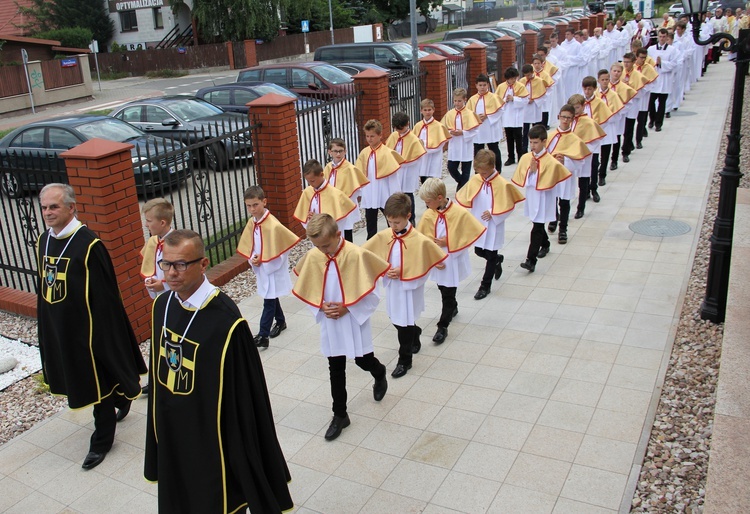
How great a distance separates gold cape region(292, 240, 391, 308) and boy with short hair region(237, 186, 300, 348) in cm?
132

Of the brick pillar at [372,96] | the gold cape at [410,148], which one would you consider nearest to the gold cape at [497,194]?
the gold cape at [410,148]

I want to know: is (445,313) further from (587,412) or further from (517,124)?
(517,124)

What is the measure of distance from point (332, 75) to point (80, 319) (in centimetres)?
1483

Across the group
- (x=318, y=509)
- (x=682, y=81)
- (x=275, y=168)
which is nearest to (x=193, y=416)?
(x=318, y=509)

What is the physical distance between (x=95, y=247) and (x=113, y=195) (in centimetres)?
207

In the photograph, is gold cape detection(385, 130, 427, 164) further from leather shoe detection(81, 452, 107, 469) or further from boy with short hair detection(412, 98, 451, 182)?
leather shoe detection(81, 452, 107, 469)

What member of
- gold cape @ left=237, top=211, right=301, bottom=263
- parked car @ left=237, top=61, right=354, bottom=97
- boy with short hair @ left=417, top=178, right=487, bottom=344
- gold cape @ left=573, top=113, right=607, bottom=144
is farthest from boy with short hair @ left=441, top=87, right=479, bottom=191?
parked car @ left=237, top=61, right=354, bottom=97

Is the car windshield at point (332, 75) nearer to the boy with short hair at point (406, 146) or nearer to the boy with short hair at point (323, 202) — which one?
the boy with short hair at point (406, 146)

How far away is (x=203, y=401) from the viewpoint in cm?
376

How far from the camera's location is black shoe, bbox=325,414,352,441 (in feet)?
18.4

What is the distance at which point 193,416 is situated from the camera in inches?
149

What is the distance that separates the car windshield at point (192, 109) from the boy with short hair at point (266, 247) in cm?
958

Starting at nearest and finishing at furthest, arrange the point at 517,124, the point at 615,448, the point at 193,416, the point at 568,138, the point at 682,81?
the point at 193,416, the point at 615,448, the point at 568,138, the point at 517,124, the point at 682,81

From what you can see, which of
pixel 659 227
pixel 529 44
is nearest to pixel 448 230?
pixel 659 227
